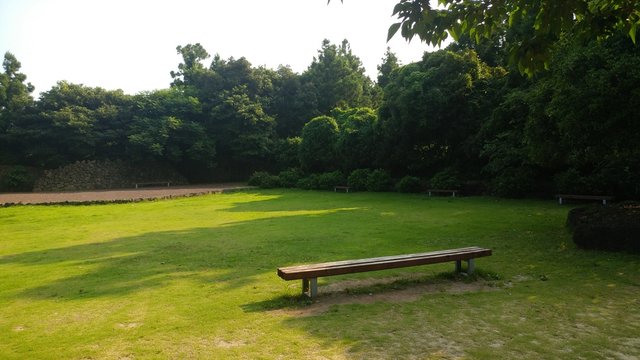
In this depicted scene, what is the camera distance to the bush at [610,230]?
27.0 ft

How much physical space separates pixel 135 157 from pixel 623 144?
34.5 meters

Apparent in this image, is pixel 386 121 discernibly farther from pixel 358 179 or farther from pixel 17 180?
pixel 17 180

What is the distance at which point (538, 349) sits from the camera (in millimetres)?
4223

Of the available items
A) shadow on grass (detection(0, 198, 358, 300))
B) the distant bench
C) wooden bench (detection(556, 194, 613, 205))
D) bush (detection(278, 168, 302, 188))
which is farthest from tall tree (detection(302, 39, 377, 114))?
shadow on grass (detection(0, 198, 358, 300))

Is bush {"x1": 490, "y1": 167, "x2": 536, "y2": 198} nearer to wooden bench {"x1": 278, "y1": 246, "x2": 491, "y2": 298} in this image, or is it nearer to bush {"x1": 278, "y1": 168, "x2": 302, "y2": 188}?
wooden bench {"x1": 278, "y1": 246, "x2": 491, "y2": 298}

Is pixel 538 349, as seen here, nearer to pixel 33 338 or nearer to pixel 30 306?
pixel 33 338

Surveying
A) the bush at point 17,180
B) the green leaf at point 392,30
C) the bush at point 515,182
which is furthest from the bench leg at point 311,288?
the bush at point 17,180

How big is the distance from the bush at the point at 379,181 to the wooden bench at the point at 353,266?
19.1m

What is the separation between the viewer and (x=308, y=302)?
5895mm

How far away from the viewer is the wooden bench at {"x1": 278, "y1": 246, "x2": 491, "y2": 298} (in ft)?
19.3

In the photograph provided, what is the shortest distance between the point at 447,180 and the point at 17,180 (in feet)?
98.7

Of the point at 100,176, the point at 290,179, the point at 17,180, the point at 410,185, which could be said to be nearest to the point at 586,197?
the point at 410,185

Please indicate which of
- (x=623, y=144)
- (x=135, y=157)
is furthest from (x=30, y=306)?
(x=135, y=157)

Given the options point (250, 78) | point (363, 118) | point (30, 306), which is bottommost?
point (30, 306)
